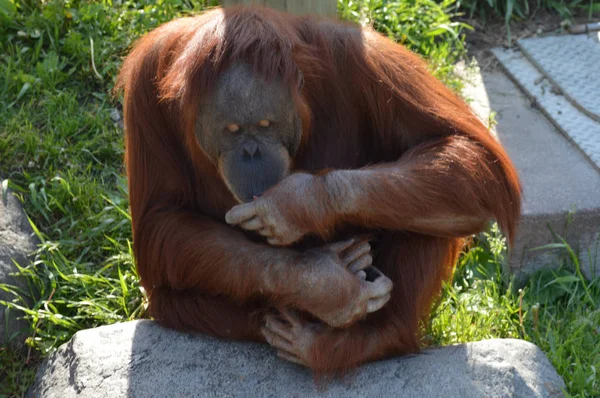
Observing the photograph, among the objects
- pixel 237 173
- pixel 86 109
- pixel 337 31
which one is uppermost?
pixel 337 31

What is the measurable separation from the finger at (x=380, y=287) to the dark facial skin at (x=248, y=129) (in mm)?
486

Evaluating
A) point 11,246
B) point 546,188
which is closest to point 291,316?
point 11,246

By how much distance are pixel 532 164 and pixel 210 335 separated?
193 cm

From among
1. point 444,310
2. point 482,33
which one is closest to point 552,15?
point 482,33

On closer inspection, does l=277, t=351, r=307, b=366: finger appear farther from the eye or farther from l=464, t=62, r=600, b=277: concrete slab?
l=464, t=62, r=600, b=277: concrete slab

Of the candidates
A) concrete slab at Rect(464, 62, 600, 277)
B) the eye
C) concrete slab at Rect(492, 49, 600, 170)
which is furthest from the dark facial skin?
concrete slab at Rect(492, 49, 600, 170)

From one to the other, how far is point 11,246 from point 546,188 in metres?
2.46

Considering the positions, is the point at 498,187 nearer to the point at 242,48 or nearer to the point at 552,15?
the point at 242,48

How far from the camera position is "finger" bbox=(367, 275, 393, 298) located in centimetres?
298

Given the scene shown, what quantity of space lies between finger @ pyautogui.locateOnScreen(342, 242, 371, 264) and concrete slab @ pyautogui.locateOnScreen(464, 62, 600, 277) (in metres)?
1.16

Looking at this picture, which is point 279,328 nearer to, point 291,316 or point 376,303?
point 291,316

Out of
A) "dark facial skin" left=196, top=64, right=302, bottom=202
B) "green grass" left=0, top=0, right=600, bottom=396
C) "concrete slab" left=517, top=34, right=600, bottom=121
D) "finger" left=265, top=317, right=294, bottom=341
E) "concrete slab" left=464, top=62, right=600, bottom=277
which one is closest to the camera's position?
"dark facial skin" left=196, top=64, right=302, bottom=202

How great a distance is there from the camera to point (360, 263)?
3.06m

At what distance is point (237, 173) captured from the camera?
2902 millimetres
